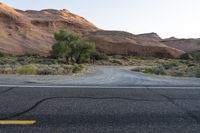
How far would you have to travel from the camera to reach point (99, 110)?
6.52 metres

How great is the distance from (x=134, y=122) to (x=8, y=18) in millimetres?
82864

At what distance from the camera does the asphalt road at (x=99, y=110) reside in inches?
206

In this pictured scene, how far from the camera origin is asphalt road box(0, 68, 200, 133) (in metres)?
5.23

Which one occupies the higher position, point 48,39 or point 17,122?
point 48,39

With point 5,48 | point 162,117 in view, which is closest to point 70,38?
point 5,48

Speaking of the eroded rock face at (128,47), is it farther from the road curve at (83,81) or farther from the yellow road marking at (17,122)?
the yellow road marking at (17,122)

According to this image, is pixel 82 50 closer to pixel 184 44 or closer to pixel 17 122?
pixel 17 122

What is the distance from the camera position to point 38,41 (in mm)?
78125

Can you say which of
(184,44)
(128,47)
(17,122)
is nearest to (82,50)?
(128,47)

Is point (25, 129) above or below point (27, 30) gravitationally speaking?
below

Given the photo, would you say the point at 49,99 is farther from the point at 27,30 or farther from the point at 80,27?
the point at 80,27

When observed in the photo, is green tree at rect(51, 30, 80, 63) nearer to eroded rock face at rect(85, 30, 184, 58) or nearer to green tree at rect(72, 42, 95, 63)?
green tree at rect(72, 42, 95, 63)

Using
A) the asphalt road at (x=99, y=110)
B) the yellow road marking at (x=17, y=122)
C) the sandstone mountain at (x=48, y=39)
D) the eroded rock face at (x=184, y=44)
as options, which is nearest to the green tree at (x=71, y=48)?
the sandstone mountain at (x=48, y=39)

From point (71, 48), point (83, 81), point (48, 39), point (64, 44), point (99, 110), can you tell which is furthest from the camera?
point (48, 39)
